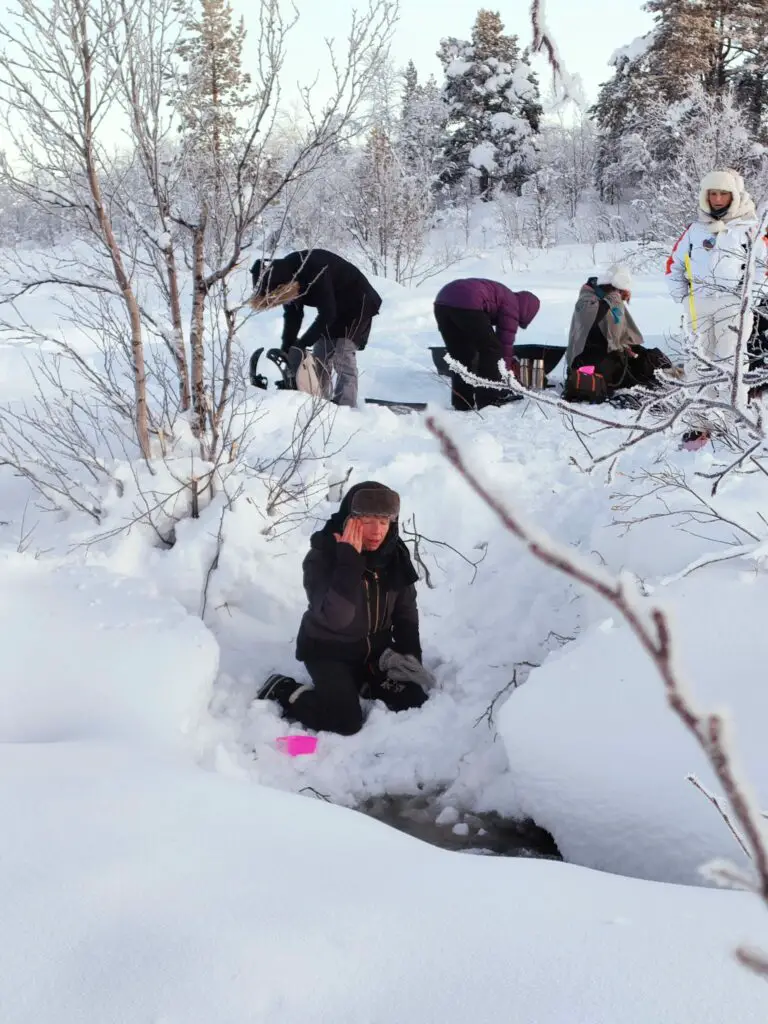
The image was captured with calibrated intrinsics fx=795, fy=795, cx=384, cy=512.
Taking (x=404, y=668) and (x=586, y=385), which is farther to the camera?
(x=586, y=385)

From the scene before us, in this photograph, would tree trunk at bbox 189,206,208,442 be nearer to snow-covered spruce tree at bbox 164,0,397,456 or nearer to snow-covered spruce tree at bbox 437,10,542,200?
snow-covered spruce tree at bbox 164,0,397,456

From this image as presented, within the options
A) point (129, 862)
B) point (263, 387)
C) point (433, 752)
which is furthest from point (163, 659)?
point (263, 387)

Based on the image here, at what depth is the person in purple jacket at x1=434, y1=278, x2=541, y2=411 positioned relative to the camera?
626cm

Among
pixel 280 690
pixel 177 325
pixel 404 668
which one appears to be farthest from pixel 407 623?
pixel 177 325

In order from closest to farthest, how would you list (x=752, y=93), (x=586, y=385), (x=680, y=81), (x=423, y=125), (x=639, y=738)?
1. (x=639, y=738)
2. (x=586, y=385)
3. (x=680, y=81)
4. (x=752, y=93)
5. (x=423, y=125)

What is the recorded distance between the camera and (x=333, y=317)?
5.77 m

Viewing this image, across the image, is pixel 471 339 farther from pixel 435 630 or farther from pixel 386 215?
pixel 386 215

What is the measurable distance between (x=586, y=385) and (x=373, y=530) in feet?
11.7

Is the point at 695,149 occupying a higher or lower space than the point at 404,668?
higher

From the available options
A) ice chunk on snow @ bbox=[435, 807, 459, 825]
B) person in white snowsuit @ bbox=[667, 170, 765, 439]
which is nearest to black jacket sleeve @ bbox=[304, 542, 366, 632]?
ice chunk on snow @ bbox=[435, 807, 459, 825]

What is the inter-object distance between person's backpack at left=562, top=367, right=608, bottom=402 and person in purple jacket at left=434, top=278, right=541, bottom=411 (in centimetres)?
51

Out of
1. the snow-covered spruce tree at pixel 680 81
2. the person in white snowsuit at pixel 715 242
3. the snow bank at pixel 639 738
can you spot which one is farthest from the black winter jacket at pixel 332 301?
the snow-covered spruce tree at pixel 680 81

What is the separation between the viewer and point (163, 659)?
119 inches

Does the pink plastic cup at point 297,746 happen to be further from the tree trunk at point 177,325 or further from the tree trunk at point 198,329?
the tree trunk at point 177,325
